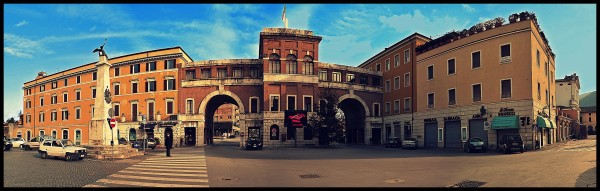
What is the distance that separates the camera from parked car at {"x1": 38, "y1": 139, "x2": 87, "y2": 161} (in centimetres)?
2188

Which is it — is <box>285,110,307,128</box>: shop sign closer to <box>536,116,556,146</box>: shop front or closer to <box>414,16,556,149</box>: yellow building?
<box>414,16,556,149</box>: yellow building

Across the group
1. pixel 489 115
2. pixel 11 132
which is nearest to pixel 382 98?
pixel 489 115

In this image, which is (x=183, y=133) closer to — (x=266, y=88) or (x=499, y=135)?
(x=266, y=88)

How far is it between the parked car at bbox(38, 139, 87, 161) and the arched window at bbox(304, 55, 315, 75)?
27657 mm

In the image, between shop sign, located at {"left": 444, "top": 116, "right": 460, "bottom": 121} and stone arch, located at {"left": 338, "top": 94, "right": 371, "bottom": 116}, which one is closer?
shop sign, located at {"left": 444, "top": 116, "right": 460, "bottom": 121}

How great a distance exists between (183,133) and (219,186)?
1418 inches

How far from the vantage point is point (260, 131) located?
4491cm

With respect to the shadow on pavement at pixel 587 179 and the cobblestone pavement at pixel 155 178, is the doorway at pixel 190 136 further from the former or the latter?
the shadow on pavement at pixel 587 179

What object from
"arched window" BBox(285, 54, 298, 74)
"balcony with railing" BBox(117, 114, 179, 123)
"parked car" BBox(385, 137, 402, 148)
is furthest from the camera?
"balcony with railing" BBox(117, 114, 179, 123)

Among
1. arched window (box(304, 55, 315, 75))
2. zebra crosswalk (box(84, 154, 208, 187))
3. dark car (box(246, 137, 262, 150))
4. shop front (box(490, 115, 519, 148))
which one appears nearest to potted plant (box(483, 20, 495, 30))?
shop front (box(490, 115, 519, 148))

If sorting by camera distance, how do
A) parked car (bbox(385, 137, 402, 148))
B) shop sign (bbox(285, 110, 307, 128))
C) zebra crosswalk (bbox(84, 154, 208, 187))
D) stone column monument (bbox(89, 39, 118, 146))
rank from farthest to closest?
shop sign (bbox(285, 110, 307, 128)) < parked car (bbox(385, 137, 402, 148)) < stone column monument (bbox(89, 39, 118, 146)) < zebra crosswalk (bbox(84, 154, 208, 187))

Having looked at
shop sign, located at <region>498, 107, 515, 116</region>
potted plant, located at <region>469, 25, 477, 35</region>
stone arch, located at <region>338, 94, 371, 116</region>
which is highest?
potted plant, located at <region>469, 25, 477, 35</region>

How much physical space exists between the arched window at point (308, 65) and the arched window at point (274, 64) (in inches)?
130

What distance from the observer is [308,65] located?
45750 millimetres
